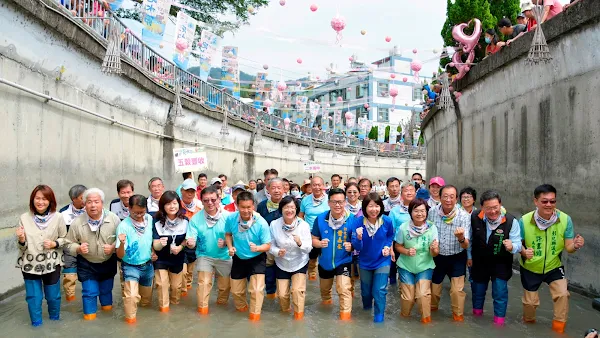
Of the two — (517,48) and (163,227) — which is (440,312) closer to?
(163,227)

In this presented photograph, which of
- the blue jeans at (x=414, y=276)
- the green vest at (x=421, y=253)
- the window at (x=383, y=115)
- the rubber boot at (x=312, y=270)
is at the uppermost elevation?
the window at (x=383, y=115)

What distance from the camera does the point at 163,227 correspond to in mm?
6758

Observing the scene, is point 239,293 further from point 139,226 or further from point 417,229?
point 417,229

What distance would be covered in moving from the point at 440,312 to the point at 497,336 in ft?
3.55

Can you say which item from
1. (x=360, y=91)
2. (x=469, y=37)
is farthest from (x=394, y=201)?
(x=360, y=91)

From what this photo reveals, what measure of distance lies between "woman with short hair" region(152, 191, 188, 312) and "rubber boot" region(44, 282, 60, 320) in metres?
1.18

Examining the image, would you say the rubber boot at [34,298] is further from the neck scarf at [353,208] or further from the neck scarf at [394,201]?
the neck scarf at [394,201]

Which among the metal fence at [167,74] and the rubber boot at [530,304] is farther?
the metal fence at [167,74]

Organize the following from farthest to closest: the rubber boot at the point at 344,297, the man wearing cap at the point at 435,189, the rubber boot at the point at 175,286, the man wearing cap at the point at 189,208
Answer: the man wearing cap at the point at 435,189 → the man wearing cap at the point at 189,208 → the rubber boot at the point at 175,286 → the rubber boot at the point at 344,297

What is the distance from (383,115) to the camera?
54.9m

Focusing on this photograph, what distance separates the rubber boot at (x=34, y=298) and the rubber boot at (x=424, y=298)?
4.37 metres

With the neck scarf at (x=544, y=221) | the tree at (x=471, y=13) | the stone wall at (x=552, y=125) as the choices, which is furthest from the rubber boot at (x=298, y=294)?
the tree at (x=471, y=13)

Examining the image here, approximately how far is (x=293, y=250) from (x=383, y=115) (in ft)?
162

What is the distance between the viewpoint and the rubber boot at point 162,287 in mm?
6707
